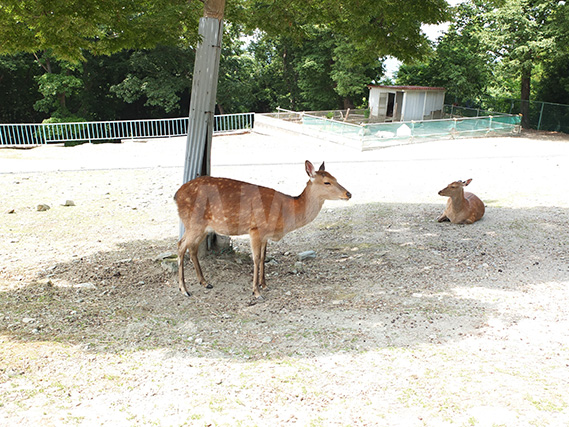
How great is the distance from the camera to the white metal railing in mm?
22380

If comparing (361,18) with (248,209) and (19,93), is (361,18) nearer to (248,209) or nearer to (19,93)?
(248,209)

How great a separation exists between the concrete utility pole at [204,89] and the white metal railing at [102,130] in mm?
15587

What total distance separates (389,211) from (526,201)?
3302 mm

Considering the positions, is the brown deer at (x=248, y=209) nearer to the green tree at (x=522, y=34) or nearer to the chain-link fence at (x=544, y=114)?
the green tree at (x=522, y=34)

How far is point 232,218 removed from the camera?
260 inches

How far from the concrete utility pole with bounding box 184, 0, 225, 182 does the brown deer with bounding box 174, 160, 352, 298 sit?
0.75 m

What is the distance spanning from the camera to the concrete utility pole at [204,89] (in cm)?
702

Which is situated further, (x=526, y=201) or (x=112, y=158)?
(x=112, y=158)

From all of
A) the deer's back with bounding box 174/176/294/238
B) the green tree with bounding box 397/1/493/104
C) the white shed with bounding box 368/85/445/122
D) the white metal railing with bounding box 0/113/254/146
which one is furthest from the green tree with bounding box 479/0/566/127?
the deer's back with bounding box 174/176/294/238

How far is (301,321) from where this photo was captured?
5.85m

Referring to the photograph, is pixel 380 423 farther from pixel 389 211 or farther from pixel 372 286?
pixel 389 211

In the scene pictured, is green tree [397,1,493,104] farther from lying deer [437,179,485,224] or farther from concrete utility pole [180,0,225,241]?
concrete utility pole [180,0,225,241]

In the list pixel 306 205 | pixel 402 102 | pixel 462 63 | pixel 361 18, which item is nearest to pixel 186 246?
pixel 306 205

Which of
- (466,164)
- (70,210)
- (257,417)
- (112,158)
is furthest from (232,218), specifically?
(112,158)
